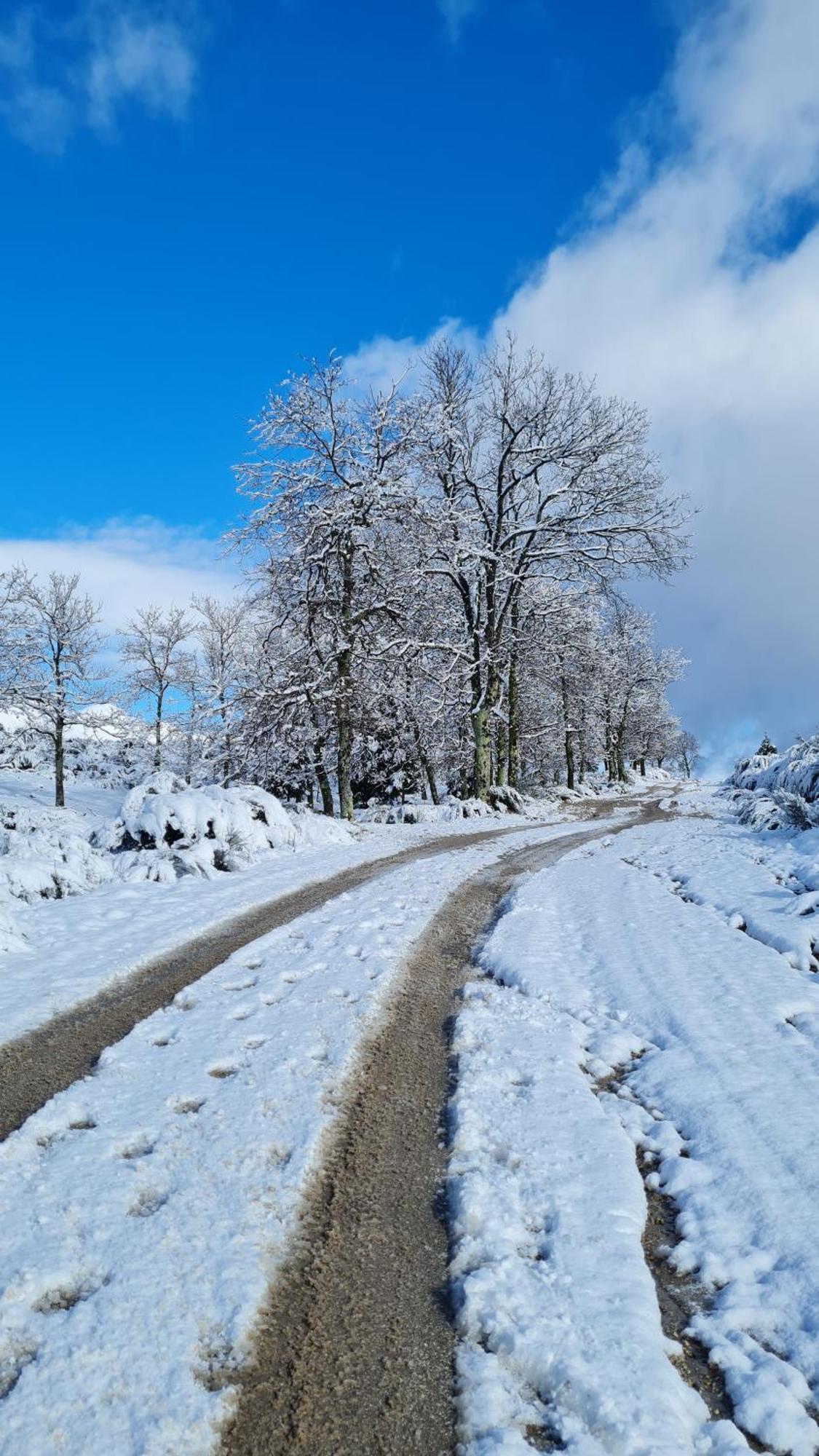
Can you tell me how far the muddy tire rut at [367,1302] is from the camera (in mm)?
1858

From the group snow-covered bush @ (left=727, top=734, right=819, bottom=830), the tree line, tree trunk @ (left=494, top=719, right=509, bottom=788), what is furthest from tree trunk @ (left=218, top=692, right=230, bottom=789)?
snow-covered bush @ (left=727, top=734, right=819, bottom=830)

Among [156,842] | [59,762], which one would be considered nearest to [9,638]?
[59,762]

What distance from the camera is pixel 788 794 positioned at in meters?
11.4

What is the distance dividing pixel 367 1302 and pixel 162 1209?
912 millimetres

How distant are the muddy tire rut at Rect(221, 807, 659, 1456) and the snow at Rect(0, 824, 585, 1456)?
99mm

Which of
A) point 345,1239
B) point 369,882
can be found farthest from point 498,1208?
point 369,882

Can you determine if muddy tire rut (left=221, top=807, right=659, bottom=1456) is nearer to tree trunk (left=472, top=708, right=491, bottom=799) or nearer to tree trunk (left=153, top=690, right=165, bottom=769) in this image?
tree trunk (left=472, top=708, right=491, bottom=799)

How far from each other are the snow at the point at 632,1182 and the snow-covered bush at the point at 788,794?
17.4ft

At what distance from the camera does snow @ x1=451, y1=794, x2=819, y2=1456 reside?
1.93 m

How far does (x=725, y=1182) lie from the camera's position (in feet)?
9.46

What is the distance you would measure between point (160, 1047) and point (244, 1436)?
2577 millimetres

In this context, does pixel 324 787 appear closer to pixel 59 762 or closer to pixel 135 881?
pixel 135 881

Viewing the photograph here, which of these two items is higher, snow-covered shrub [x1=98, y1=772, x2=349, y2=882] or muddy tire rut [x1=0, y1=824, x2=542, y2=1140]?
snow-covered shrub [x1=98, y1=772, x2=349, y2=882]

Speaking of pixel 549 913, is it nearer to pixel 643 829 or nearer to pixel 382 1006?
pixel 382 1006
